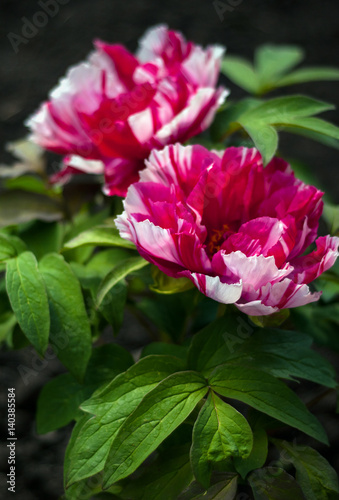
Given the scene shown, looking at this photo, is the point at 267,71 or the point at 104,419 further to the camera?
the point at 267,71

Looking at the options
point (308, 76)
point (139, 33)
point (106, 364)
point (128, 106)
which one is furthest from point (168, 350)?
point (139, 33)

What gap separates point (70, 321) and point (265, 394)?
0.72 ft

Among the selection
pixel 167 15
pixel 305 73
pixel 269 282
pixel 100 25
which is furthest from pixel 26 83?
pixel 269 282

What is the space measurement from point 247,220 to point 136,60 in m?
0.29

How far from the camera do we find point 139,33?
1.89 metres

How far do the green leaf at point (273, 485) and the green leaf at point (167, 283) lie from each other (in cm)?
20

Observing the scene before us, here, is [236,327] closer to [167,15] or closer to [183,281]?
[183,281]

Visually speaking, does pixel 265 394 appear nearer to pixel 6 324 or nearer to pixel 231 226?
pixel 231 226

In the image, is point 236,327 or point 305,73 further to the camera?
point 305,73

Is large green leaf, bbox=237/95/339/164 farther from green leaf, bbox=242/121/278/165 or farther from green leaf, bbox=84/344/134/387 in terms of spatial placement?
green leaf, bbox=84/344/134/387

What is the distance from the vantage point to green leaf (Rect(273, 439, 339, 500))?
61cm

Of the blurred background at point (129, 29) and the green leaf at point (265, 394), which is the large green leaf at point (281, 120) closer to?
the green leaf at point (265, 394)

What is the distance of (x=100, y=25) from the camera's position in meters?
1.91

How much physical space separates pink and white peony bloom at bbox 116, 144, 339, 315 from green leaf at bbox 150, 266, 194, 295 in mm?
37
